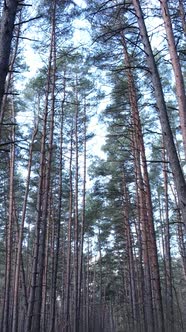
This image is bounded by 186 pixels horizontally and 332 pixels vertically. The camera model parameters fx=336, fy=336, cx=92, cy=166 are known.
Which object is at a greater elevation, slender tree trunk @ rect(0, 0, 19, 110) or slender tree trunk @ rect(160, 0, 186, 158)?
slender tree trunk @ rect(160, 0, 186, 158)

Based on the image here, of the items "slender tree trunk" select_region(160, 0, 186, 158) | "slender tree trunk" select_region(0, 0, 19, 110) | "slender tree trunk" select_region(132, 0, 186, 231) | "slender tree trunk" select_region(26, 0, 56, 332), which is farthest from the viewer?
"slender tree trunk" select_region(26, 0, 56, 332)

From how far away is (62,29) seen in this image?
11312 mm

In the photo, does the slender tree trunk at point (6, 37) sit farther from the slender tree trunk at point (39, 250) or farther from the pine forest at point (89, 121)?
the slender tree trunk at point (39, 250)

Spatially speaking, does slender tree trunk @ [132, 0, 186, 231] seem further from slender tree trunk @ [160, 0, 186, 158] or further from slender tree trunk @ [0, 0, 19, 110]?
slender tree trunk @ [0, 0, 19, 110]

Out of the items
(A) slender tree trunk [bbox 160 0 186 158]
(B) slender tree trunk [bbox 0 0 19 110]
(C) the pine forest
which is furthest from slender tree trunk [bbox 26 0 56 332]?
(B) slender tree trunk [bbox 0 0 19 110]

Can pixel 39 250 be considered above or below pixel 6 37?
below

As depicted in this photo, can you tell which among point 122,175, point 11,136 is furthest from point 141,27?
point 122,175

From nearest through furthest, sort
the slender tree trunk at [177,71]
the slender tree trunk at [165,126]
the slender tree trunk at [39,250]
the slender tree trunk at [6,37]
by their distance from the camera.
Answer: the slender tree trunk at [6,37] → the slender tree trunk at [165,126] → the slender tree trunk at [177,71] → the slender tree trunk at [39,250]

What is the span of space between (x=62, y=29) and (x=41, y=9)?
1603mm

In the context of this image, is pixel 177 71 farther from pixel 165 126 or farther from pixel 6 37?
pixel 6 37

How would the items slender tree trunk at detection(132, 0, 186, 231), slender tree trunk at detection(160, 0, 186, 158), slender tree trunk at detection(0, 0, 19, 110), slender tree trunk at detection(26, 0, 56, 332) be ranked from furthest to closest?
slender tree trunk at detection(26, 0, 56, 332)
slender tree trunk at detection(160, 0, 186, 158)
slender tree trunk at detection(132, 0, 186, 231)
slender tree trunk at detection(0, 0, 19, 110)

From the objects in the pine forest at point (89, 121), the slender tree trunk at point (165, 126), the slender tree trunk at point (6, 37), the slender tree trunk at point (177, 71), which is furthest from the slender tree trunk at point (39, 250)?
the slender tree trunk at point (6, 37)

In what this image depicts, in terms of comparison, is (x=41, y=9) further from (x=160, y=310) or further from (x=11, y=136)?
(x=160, y=310)

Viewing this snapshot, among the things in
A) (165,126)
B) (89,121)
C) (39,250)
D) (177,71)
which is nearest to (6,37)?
(165,126)
